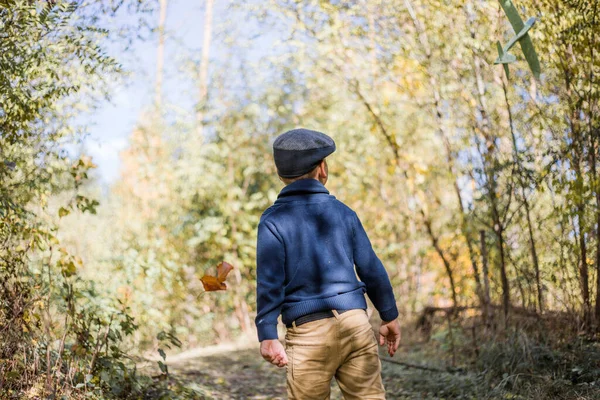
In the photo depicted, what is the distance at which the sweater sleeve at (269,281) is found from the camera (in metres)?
2.50

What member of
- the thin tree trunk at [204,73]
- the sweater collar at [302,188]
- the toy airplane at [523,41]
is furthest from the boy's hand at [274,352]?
the thin tree trunk at [204,73]

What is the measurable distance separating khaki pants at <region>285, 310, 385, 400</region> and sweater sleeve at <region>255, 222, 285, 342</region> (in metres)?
0.10

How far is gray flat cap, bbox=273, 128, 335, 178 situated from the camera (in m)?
2.66

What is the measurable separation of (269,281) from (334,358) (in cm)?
40

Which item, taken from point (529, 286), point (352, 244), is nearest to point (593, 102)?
point (529, 286)

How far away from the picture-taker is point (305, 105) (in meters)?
10.5

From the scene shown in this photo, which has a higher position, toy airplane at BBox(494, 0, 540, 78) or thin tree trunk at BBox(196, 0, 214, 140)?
thin tree trunk at BBox(196, 0, 214, 140)

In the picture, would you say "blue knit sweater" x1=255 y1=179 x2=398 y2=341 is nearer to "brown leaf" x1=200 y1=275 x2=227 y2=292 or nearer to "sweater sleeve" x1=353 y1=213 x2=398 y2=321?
"sweater sleeve" x1=353 y1=213 x2=398 y2=321

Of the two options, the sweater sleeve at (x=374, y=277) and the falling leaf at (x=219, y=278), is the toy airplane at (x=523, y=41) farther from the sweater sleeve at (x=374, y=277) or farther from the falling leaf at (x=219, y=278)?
the falling leaf at (x=219, y=278)

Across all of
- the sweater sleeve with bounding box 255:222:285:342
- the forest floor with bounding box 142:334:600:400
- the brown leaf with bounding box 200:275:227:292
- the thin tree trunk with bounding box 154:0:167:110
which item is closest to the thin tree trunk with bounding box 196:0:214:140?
the thin tree trunk with bounding box 154:0:167:110

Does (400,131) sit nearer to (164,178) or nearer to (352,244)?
(164,178)

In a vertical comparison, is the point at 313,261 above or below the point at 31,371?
above

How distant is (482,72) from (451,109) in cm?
49

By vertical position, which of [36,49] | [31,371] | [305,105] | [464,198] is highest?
[305,105]
